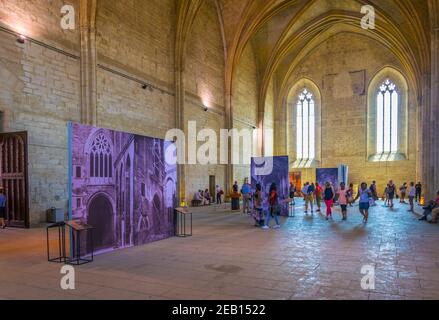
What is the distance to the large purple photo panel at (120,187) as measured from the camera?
7.22 meters

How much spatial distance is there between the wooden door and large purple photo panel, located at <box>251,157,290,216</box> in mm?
8705

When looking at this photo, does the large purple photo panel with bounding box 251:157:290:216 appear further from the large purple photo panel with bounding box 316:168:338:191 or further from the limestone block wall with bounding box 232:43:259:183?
the limestone block wall with bounding box 232:43:259:183

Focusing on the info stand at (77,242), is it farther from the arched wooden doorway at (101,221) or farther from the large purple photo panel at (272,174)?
the large purple photo panel at (272,174)

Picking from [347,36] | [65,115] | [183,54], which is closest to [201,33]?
[183,54]

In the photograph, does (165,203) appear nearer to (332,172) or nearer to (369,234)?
(369,234)

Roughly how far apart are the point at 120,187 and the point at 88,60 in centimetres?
836

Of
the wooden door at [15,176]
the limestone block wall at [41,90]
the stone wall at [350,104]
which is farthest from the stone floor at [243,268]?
the stone wall at [350,104]

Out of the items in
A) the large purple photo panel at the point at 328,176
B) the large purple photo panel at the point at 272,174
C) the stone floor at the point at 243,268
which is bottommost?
the stone floor at the point at 243,268

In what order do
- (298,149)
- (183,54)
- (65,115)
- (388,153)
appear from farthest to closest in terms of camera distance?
1. (298,149)
2. (388,153)
3. (183,54)
4. (65,115)

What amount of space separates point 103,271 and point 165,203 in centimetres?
379

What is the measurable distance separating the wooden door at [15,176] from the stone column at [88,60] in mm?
3090

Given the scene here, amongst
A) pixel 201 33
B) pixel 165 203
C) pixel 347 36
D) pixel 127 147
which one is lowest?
pixel 165 203
